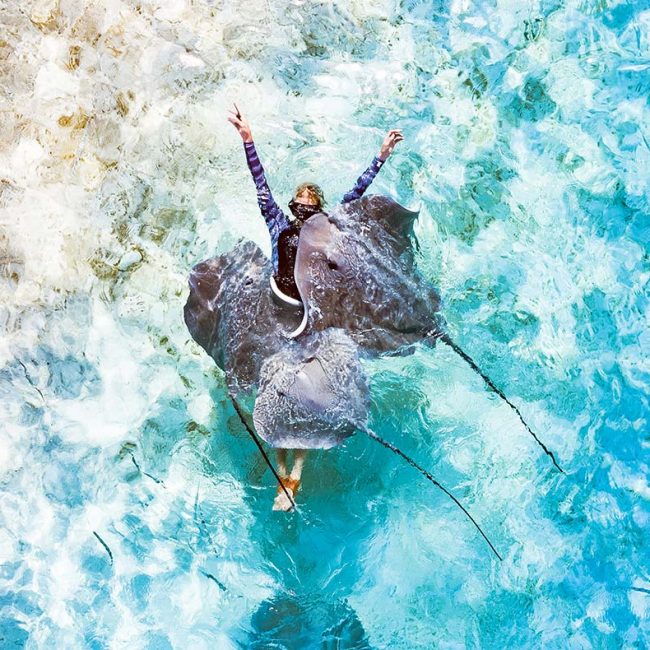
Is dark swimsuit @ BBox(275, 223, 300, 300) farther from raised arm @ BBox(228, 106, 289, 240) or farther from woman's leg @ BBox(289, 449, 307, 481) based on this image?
woman's leg @ BBox(289, 449, 307, 481)

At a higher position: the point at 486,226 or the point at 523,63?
the point at 523,63

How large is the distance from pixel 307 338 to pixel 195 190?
2252mm

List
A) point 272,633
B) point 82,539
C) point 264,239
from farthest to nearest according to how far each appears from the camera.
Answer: point 264,239 < point 82,539 < point 272,633

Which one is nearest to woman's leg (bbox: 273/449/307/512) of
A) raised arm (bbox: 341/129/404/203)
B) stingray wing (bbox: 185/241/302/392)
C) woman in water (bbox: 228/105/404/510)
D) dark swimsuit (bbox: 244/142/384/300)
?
woman in water (bbox: 228/105/404/510)

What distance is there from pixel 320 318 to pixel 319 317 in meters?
0.01

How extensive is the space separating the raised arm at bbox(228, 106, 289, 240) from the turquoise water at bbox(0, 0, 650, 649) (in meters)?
1.27

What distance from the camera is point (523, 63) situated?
20.9 feet

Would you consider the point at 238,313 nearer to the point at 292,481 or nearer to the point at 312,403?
the point at 312,403

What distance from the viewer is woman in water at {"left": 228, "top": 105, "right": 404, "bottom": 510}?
4.54 meters

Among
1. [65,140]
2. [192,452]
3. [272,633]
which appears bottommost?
[272,633]

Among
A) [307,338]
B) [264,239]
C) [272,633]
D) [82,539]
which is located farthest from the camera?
[264,239]

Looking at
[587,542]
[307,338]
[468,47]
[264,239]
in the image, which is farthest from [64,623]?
[468,47]

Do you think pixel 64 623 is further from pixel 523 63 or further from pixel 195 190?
pixel 523 63

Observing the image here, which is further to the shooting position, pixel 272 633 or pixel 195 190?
pixel 195 190
